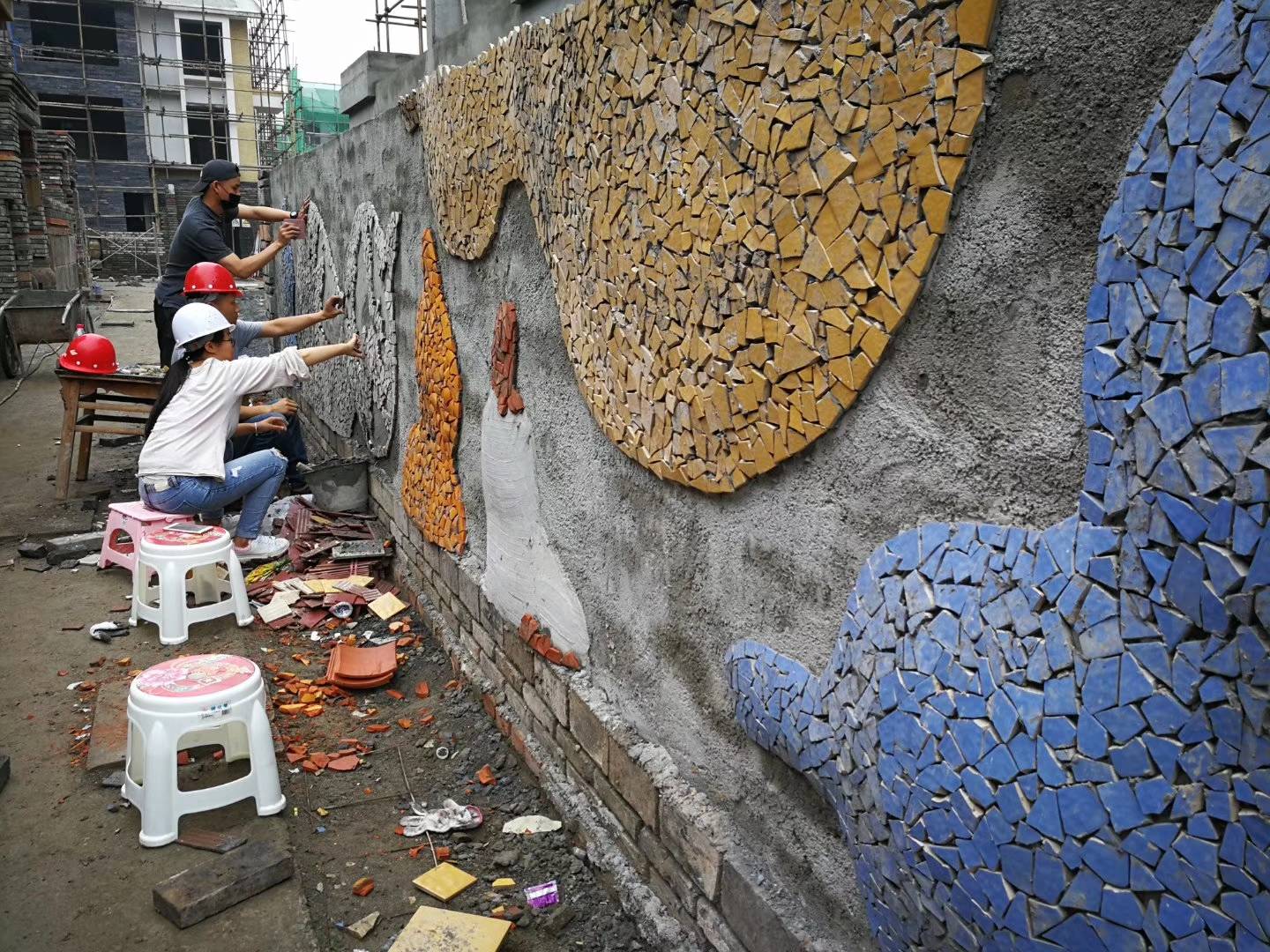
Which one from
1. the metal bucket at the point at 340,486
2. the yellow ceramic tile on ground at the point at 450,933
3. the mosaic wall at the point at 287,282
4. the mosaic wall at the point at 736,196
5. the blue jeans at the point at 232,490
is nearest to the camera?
the mosaic wall at the point at 736,196

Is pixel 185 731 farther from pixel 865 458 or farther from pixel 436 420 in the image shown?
pixel 865 458

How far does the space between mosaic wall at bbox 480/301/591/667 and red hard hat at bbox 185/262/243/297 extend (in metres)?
2.80

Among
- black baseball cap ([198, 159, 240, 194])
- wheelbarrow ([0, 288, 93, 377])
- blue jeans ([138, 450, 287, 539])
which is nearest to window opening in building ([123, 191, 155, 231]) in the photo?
wheelbarrow ([0, 288, 93, 377])

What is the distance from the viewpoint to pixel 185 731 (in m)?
3.32

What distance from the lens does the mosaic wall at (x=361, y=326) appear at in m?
5.82

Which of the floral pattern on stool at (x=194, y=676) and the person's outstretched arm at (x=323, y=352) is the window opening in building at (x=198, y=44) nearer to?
the person's outstretched arm at (x=323, y=352)

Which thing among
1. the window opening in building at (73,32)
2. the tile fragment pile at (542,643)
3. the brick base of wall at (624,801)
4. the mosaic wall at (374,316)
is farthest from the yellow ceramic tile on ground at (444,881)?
the window opening in building at (73,32)

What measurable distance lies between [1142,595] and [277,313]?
10.9m

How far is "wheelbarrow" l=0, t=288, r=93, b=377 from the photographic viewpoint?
36.9 feet

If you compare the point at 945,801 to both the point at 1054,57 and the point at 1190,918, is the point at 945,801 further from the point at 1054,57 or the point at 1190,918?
the point at 1054,57

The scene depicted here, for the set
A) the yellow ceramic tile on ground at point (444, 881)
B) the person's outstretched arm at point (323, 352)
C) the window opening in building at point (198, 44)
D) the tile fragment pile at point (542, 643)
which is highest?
the window opening in building at point (198, 44)

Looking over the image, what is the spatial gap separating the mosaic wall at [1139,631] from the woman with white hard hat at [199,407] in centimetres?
456

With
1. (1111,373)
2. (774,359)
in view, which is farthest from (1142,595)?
(774,359)

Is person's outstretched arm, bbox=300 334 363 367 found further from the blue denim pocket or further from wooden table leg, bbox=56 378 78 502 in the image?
wooden table leg, bbox=56 378 78 502
